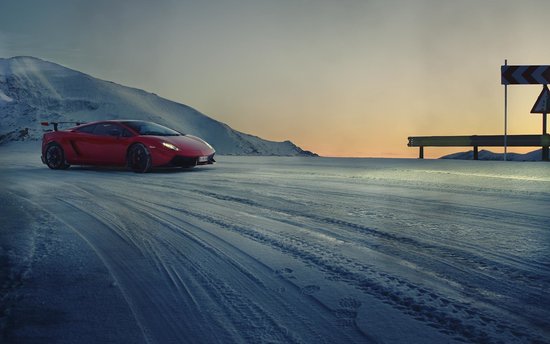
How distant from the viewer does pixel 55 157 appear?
1273cm

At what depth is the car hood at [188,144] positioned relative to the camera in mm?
11758

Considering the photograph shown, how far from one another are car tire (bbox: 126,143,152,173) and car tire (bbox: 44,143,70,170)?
2.03m

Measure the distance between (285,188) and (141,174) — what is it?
433cm

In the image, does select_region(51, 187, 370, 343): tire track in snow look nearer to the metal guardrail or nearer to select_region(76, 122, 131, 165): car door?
select_region(76, 122, 131, 165): car door

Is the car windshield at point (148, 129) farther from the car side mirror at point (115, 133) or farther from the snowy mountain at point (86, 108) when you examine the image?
the snowy mountain at point (86, 108)

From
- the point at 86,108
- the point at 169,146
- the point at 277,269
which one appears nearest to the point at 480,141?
the point at 169,146

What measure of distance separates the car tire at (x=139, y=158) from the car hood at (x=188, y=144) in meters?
0.49

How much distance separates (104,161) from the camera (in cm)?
1219

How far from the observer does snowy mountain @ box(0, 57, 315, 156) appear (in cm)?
4988

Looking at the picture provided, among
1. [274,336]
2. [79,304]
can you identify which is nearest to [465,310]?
[274,336]

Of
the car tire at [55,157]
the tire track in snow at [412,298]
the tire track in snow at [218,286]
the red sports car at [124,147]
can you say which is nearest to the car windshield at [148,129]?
the red sports car at [124,147]

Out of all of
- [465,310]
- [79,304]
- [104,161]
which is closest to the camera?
[465,310]

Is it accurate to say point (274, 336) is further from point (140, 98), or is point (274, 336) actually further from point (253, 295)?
point (140, 98)

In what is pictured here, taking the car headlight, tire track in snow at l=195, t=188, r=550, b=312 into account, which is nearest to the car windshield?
the car headlight
